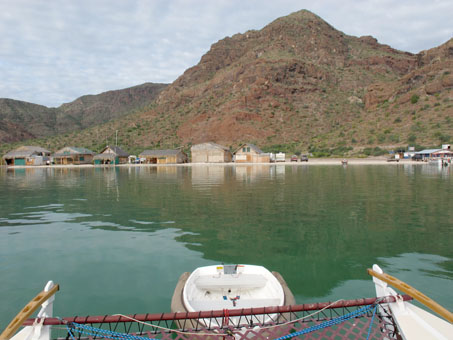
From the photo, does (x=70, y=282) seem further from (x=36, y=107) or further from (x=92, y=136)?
(x=36, y=107)

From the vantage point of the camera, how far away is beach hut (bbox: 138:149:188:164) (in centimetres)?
7856

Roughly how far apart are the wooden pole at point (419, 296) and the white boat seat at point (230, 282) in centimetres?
227

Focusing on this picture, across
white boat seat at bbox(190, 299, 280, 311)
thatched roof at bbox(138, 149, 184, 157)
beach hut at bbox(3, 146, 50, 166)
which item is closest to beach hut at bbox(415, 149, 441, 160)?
thatched roof at bbox(138, 149, 184, 157)

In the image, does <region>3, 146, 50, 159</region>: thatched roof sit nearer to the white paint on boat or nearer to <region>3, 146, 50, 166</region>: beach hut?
<region>3, 146, 50, 166</region>: beach hut

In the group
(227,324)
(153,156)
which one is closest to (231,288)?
(227,324)

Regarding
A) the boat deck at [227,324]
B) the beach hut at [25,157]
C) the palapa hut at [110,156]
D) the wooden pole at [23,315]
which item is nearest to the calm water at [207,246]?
the boat deck at [227,324]

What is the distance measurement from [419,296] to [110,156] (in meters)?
81.8

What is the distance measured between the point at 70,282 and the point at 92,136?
11428 cm

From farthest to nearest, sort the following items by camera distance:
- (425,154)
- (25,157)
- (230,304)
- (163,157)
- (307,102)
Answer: (307,102) → (25,157) → (163,157) → (425,154) → (230,304)

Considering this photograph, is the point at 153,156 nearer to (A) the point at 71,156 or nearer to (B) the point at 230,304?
(A) the point at 71,156

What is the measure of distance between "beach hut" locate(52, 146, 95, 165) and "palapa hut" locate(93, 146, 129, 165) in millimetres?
6376

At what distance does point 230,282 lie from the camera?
243 inches

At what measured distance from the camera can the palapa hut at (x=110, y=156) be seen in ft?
258

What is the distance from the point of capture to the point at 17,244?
1057 cm
